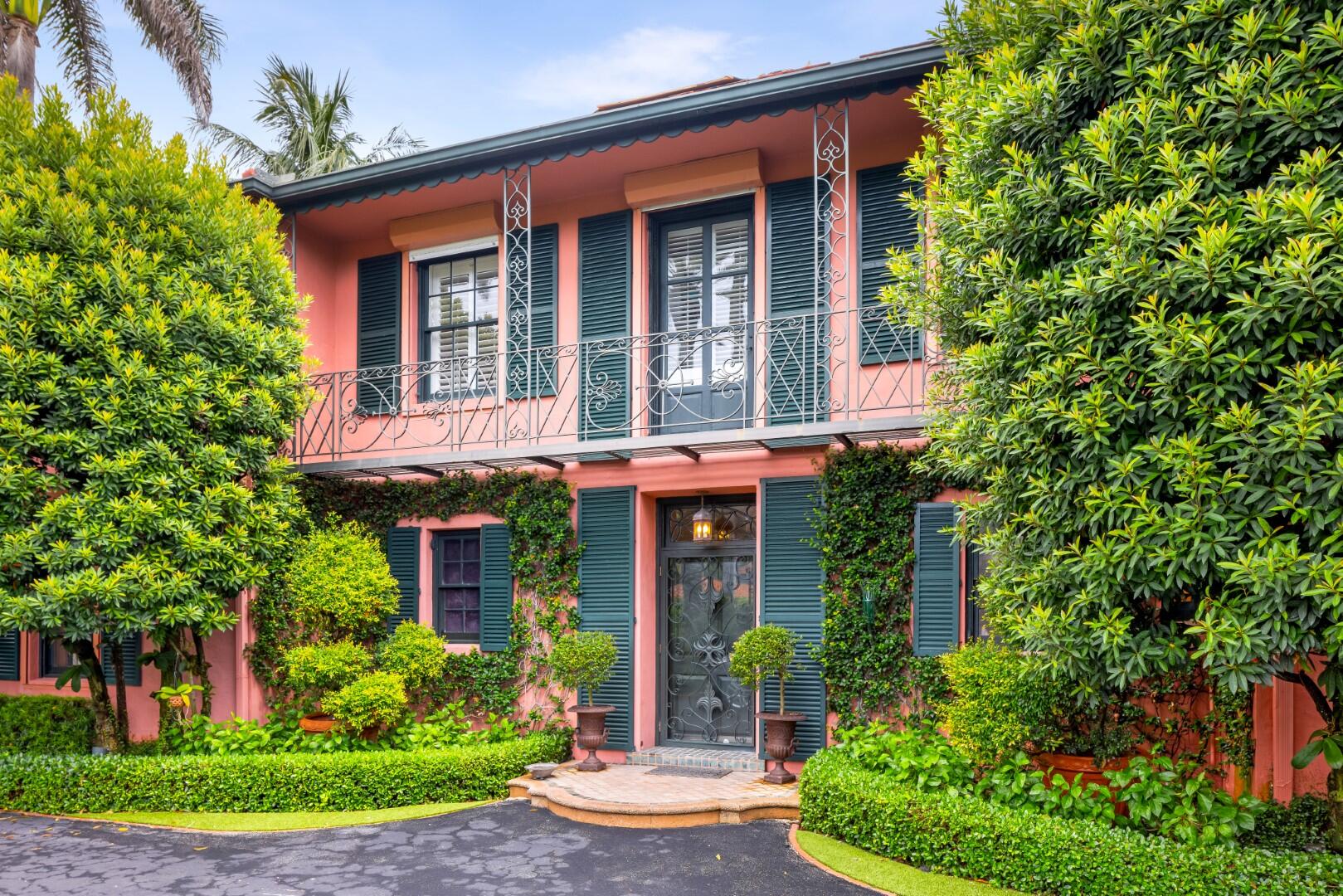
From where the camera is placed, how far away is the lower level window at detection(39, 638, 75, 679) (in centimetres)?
1199

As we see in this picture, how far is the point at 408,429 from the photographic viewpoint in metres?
10.9

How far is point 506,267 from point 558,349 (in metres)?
1.02

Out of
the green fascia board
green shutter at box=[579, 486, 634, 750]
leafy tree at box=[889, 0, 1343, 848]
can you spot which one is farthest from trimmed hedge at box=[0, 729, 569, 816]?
the green fascia board

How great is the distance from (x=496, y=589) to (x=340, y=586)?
150cm

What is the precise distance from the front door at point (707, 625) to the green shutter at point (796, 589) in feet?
1.96

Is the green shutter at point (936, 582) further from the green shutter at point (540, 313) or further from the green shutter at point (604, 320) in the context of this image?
the green shutter at point (540, 313)

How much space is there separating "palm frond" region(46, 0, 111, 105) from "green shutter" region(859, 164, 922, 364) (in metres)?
11.1

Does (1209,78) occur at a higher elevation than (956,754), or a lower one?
higher

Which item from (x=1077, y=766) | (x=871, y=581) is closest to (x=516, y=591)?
(x=871, y=581)

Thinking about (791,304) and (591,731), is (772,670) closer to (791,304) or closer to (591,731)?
(591,731)

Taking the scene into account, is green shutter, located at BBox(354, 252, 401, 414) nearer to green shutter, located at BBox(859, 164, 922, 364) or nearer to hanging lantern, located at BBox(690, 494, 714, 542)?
hanging lantern, located at BBox(690, 494, 714, 542)

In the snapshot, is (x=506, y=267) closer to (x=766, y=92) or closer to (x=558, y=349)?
(x=558, y=349)

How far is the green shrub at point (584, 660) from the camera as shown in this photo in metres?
8.90

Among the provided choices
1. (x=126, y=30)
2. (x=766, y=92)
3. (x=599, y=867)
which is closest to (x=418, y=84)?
(x=126, y=30)
